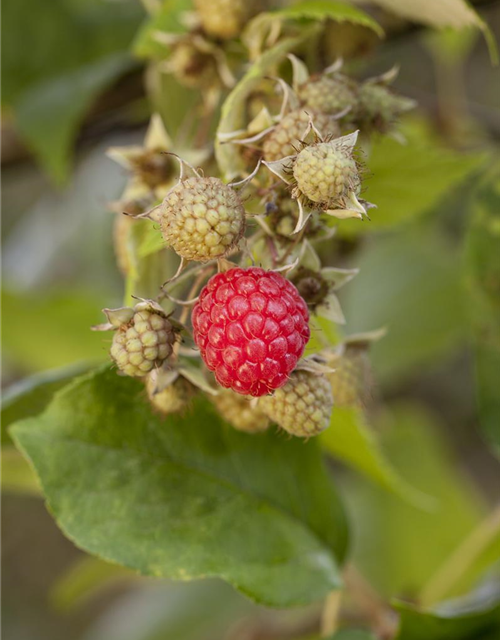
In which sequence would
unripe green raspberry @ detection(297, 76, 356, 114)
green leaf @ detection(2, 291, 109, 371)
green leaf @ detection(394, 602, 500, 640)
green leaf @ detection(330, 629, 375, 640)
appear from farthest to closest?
green leaf @ detection(2, 291, 109, 371)
green leaf @ detection(330, 629, 375, 640)
green leaf @ detection(394, 602, 500, 640)
unripe green raspberry @ detection(297, 76, 356, 114)

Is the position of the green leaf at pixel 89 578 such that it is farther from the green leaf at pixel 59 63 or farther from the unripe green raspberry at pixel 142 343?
the unripe green raspberry at pixel 142 343

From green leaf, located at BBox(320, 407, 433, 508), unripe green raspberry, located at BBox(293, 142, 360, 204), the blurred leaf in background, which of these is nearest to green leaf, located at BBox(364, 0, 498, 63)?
unripe green raspberry, located at BBox(293, 142, 360, 204)

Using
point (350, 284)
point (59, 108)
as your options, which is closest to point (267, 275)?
point (59, 108)

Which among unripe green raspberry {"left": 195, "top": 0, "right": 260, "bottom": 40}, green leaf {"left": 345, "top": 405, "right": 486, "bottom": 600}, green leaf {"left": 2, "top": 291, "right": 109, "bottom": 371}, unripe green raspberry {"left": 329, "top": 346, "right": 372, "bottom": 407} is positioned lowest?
green leaf {"left": 345, "top": 405, "right": 486, "bottom": 600}

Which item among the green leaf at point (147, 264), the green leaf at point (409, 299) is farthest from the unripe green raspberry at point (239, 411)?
the green leaf at point (409, 299)

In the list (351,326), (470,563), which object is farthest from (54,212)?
(470,563)

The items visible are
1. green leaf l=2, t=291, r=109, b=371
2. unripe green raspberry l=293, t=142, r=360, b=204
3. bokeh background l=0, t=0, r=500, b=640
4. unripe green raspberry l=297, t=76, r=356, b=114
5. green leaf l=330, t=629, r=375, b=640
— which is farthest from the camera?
green leaf l=2, t=291, r=109, b=371

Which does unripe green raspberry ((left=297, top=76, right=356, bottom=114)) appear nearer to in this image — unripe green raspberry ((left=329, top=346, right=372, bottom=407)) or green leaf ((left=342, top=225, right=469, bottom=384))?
unripe green raspberry ((left=329, top=346, right=372, bottom=407))
